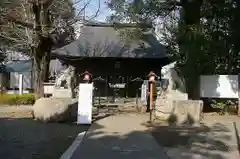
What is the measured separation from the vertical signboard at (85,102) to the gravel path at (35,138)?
383 mm

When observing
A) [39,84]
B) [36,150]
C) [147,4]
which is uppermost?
[147,4]

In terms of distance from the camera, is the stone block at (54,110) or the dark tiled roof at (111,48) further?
the dark tiled roof at (111,48)

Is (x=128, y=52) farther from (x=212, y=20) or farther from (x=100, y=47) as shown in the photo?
(x=212, y=20)

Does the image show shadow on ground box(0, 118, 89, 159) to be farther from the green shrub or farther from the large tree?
the green shrub

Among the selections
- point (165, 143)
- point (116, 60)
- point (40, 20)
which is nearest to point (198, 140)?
point (165, 143)

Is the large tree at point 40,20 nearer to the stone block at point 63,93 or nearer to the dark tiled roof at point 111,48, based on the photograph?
the stone block at point 63,93

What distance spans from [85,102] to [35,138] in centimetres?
314

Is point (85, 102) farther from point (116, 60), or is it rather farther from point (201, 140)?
point (116, 60)

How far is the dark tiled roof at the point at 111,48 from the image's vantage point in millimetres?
27375

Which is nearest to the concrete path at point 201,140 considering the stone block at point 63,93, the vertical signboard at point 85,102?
the vertical signboard at point 85,102

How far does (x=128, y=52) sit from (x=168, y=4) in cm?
920

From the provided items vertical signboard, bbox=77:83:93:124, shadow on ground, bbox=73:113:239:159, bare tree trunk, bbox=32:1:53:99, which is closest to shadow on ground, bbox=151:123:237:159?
shadow on ground, bbox=73:113:239:159

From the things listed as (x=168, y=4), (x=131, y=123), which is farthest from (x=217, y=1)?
(x=131, y=123)

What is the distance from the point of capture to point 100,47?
28.7m
